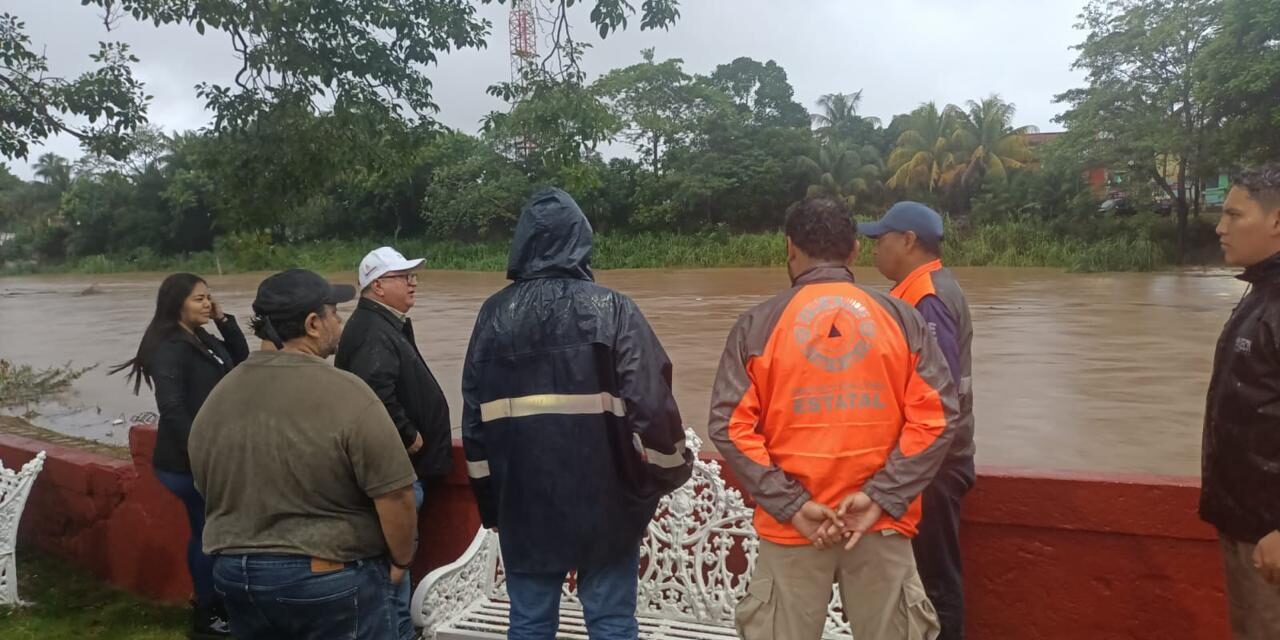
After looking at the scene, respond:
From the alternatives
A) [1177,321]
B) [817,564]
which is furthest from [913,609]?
A: [1177,321]

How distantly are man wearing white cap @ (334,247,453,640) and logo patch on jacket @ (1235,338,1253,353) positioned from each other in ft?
7.59

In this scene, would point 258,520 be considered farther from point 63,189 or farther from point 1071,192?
point 63,189

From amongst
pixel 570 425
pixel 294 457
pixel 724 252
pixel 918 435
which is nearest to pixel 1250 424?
pixel 918 435

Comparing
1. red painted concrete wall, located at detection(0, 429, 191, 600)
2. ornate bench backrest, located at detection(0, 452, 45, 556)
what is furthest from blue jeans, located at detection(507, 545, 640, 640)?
ornate bench backrest, located at detection(0, 452, 45, 556)

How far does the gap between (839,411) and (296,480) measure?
1.22 metres

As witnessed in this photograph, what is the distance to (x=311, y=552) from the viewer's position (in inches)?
87.8

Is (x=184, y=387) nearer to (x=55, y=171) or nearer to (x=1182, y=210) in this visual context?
(x=1182, y=210)

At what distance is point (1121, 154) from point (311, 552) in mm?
32394

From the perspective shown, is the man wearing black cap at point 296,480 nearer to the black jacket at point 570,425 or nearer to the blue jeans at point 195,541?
the black jacket at point 570,425

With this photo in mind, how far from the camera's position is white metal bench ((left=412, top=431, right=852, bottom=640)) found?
10.4 feet

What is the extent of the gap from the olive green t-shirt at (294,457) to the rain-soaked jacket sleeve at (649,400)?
542mm

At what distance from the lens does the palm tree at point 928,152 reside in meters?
40.2

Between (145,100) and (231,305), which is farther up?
(145,100)

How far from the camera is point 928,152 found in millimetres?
41062
